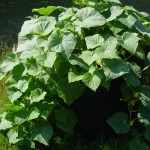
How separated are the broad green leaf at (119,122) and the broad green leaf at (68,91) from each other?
0.31 m

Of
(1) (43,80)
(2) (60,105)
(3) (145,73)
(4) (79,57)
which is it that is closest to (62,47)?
(4) (79,57)

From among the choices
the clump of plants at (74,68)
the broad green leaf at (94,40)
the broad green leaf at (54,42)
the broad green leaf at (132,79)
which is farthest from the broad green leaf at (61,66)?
the broad green leaf at (132,79)

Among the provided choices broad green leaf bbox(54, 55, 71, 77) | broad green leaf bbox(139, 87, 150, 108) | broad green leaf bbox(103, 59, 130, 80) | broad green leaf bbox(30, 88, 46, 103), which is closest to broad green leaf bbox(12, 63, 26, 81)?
broad green leaf bbox(30, 88, 46, 103)

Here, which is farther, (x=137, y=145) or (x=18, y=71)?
(x=18, y=71)

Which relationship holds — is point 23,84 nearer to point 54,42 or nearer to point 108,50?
point 54,42

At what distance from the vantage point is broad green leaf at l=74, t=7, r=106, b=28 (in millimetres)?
2775

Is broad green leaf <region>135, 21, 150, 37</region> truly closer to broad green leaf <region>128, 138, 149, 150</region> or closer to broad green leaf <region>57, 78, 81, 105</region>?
broad green leaf <region>57, 78, 81, 105</region>

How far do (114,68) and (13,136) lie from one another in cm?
98

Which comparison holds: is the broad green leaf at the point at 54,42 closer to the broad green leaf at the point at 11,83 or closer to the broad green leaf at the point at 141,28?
the broad green leaf at the point at 11,83

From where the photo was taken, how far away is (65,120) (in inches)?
113

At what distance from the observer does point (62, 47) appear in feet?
8.79

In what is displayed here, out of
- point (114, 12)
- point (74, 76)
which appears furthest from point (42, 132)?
point (114, 12)

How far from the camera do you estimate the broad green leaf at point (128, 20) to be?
2846mm

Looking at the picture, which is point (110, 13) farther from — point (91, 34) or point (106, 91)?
point (106, 91)
